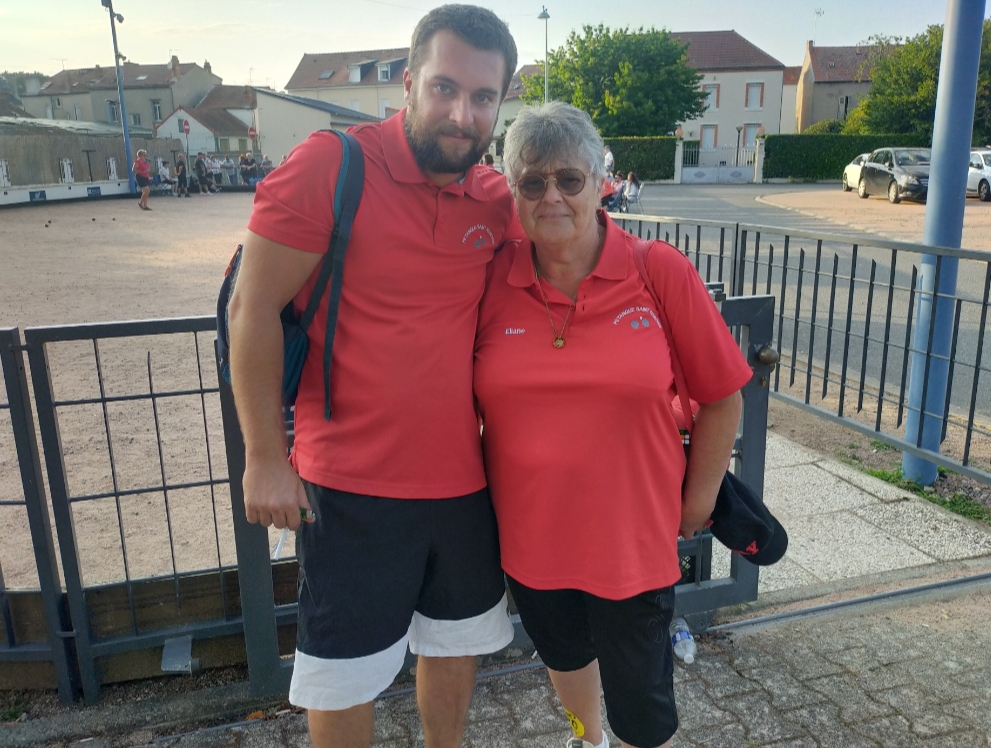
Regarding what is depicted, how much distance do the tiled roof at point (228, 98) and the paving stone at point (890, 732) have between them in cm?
7647

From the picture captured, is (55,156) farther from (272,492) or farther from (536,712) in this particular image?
(272,492)

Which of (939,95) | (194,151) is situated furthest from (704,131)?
(939,95)

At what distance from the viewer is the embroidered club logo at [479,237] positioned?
2031 mm

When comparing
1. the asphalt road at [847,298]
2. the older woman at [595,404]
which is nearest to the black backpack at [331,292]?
the older woman at [595,404]

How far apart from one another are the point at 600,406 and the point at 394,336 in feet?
1.68

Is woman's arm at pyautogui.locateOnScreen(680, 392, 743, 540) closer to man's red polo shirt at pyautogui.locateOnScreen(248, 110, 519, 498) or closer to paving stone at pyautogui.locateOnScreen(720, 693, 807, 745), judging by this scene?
man's red polo shirt at pyautogui.locateOnScreen(248, 110, 519, 498)

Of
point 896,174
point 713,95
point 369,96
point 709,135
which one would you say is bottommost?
point 896,174

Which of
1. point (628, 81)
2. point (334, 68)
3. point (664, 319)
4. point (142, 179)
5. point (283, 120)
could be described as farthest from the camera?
point (334, 68)

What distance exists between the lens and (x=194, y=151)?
65.4 meters

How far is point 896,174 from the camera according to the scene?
25.1 meters

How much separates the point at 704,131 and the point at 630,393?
7164cm

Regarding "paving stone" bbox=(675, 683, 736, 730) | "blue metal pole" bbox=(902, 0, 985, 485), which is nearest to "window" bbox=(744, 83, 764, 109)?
"blue metal pole" bbox=(902, 0, 985, 485)

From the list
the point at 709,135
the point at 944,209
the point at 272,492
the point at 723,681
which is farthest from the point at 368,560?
the point at 709,135

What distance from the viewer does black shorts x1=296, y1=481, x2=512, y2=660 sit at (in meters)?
1.99
